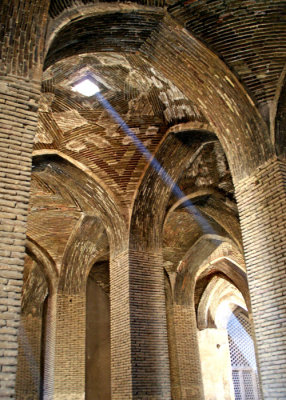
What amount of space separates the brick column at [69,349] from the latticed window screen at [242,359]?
1016cm

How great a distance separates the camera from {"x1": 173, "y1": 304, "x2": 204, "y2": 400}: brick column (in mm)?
12547

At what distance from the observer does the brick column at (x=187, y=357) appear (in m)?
12.5

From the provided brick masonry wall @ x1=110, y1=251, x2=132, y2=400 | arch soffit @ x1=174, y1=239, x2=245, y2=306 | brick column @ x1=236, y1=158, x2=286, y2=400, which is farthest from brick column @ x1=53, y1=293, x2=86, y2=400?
brick column @ x1=236, y1=158, x2=286, y2=400

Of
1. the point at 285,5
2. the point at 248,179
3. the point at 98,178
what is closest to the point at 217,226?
the point at 98,178

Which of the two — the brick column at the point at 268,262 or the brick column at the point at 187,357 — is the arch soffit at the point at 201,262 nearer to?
the brick column at the point at 187,357

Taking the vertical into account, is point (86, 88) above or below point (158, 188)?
above

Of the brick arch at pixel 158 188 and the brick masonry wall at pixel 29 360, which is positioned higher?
the brick arch at pixel 158 188

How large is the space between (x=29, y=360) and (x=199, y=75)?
1051 cm

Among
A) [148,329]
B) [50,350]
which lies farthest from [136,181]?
[50,350]

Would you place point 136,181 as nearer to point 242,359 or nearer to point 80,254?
point 80,254

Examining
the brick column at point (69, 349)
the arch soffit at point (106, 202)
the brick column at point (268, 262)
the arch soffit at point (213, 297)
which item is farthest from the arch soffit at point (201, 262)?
the brick column at point (268, 262)

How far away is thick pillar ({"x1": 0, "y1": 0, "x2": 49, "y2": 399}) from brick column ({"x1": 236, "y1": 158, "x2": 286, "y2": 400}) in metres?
3.36

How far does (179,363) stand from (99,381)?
3.14 m

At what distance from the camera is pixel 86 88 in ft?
27.2
